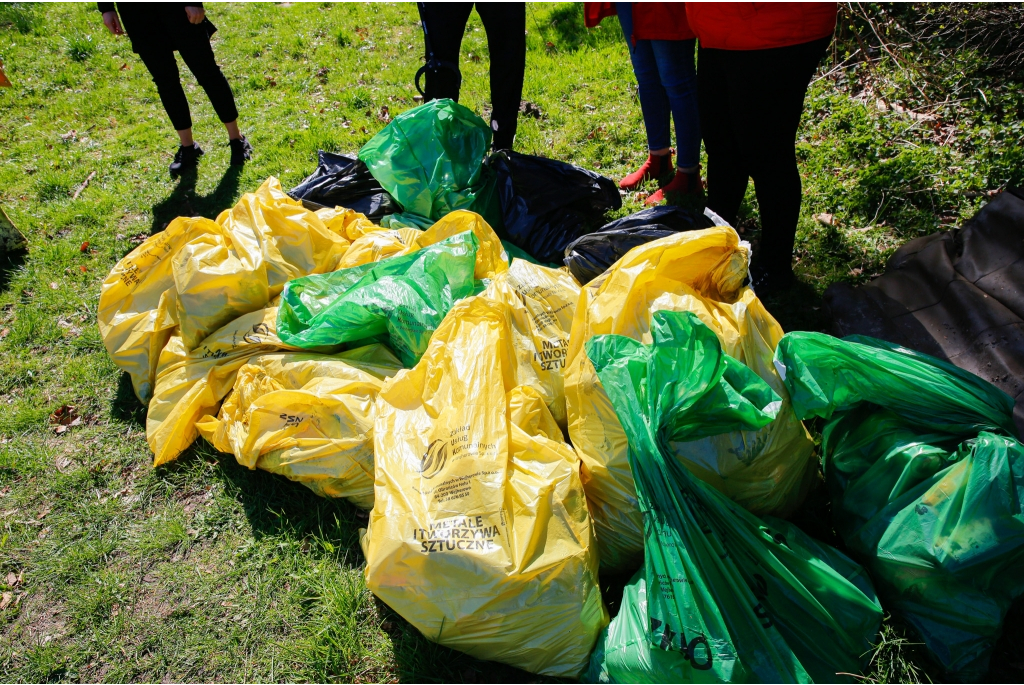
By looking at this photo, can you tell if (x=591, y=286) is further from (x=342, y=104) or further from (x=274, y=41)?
(x=274, y=41)

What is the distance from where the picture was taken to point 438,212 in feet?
10.6

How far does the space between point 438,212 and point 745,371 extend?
1.94 m

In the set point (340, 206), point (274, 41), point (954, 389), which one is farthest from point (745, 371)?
point (274, 41)

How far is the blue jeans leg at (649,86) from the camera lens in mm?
3318

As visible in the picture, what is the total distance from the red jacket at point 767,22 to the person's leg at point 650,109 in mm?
1004

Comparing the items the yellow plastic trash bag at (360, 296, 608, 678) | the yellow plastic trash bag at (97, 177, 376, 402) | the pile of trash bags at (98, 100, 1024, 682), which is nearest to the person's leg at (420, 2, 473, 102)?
the yellow plastic trash bag at (97, 177, 376, 402)

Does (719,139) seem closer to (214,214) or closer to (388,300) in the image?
(388,300)

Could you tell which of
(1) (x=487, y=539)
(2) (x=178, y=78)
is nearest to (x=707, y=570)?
(1) (x=487, y=539)

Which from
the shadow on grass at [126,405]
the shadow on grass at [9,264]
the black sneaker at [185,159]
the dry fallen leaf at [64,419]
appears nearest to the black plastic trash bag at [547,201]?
the shadow on grass at [126,405]

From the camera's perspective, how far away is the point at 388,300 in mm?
2379

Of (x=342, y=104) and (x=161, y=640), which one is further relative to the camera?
(x=342, y=104)

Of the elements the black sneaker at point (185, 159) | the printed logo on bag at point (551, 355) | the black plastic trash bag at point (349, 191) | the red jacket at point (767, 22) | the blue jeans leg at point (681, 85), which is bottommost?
the printed logo on bag at point (551, 355)

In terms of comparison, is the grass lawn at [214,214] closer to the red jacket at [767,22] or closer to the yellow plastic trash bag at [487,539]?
the yellow plastic trash bag at [487,539]

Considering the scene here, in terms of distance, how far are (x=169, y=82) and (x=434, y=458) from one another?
3.64 metres
